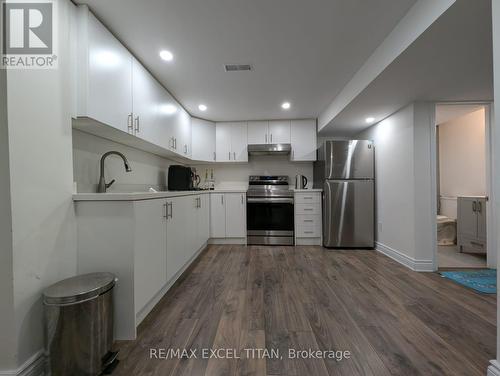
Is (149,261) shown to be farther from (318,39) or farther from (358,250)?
(358,250)

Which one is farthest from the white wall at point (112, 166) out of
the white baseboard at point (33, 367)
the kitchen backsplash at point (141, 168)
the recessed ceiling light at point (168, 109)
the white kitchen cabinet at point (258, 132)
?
the white kitchen cabinet at point (258, 132)

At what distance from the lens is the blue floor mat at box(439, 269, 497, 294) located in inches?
76.9

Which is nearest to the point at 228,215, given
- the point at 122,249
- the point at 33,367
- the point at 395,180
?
the point at 122,249

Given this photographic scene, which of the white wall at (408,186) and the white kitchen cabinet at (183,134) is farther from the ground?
the white kitchen cabinet at (183,134)

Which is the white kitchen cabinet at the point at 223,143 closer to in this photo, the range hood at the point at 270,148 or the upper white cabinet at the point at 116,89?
the range hood at the point at 270,148

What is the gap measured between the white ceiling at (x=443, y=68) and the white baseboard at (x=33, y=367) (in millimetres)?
2872

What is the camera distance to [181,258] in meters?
2.19

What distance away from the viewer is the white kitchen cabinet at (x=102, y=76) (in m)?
1.36

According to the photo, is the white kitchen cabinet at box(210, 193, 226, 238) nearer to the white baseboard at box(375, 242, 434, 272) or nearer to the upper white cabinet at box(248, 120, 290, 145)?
the upper white cabinet at box(248, 120, 290, 145)

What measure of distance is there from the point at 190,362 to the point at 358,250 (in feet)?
9.45

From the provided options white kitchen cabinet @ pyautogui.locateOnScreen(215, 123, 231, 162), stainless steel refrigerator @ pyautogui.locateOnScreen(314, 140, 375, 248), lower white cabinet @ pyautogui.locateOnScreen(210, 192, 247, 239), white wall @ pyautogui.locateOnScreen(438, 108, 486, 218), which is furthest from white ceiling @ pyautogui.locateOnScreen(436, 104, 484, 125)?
white kitchen cabinet @ pyautogui.locateOnScreen(215, 123, 231, 162)

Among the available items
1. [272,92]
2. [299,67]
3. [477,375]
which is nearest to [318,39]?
[299,67]

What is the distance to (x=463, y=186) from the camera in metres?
3.66

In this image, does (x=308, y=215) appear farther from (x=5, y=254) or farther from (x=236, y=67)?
(x=5, y=254)
